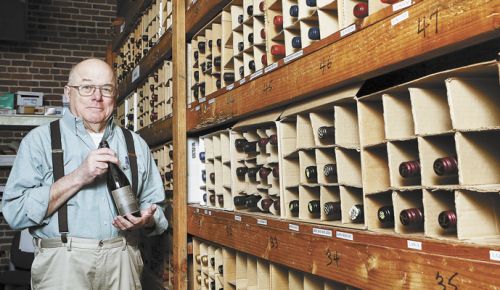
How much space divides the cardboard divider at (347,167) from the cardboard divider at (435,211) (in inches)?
16.6

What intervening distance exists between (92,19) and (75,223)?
19.1 feet

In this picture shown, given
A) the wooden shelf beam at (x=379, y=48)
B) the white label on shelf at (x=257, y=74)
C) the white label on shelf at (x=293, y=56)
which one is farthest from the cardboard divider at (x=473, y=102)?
the white label on shelf at (x=257, y=74)

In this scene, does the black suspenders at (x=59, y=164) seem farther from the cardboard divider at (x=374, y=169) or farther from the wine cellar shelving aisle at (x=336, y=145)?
the cardboard divider at (x=374, y=169)

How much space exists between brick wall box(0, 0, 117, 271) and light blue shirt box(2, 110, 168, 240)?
16.3ft

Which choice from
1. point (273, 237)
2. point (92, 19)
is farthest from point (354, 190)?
point (92, 19)

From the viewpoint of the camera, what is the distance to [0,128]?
6934mm

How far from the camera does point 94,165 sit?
8.14 ft

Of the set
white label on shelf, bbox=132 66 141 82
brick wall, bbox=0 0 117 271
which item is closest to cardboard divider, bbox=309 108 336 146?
white label on shelf, bbox=132 66 141 82

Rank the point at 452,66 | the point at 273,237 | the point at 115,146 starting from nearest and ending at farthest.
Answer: the point at 452,66, the point at 273,237, the point at 115,146

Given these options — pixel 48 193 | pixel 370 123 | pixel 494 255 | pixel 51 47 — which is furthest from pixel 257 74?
pixel 51 47

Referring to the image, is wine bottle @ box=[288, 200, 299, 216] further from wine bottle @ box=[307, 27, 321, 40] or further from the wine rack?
wine bottle @ box=[307, 27, 321, 40]

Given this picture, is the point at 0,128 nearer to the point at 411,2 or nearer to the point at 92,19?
the point at 92,19

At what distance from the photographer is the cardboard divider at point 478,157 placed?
1.43 metres

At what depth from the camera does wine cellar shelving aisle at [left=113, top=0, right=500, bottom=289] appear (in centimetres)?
144
